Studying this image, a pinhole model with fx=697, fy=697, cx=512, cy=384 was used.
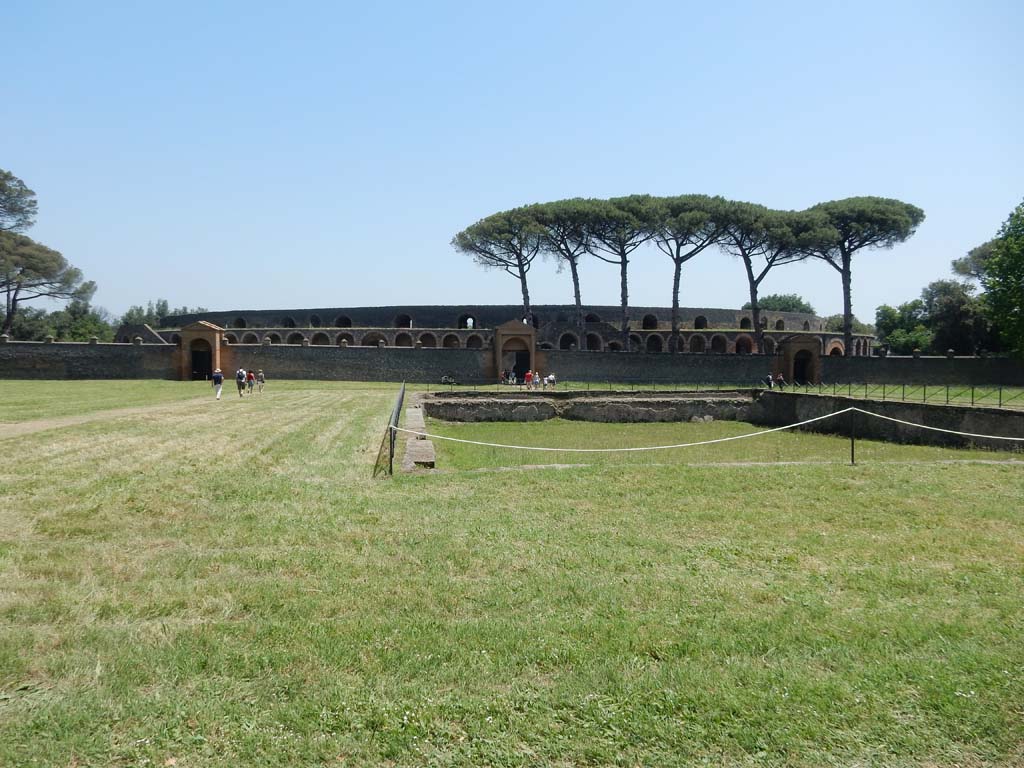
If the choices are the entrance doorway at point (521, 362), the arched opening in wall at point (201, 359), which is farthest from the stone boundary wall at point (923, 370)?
the arched opening in wall at point (201, 359)

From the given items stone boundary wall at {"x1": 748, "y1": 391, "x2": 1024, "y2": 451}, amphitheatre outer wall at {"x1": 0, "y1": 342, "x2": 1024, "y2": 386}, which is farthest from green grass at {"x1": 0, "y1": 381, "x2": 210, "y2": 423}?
stone boundary wall at {"x1": 748, "y1": 391, "x2": 1024, "y2": 451}

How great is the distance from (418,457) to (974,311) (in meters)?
48.3

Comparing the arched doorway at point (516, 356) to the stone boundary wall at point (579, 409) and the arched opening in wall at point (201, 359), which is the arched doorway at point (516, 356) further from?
the arched opening in wall at point (201, 359)

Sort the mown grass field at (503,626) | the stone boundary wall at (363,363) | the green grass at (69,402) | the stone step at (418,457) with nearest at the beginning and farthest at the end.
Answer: the mown grass field at (503,626) → the stone step at (418,457) → the green grass at (69,402) → the stone boundary wall at (363,363)

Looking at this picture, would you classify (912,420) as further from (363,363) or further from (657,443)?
(363,363)

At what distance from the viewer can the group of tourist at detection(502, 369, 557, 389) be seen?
3167 cm

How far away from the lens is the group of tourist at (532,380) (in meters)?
31.7

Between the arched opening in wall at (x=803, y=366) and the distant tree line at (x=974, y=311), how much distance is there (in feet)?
26.8

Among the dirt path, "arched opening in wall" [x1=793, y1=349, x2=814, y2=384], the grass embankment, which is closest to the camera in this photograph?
the dirt path

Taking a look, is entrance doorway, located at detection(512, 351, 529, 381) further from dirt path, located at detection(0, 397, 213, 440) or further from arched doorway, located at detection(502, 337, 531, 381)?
dirt path, located at detection(0, 397, 213, 440)

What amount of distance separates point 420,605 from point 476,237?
44.5 metres

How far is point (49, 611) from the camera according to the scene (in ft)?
12.5

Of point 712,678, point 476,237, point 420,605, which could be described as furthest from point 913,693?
point 476,237

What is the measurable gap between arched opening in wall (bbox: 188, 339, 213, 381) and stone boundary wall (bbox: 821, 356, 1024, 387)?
106ft
